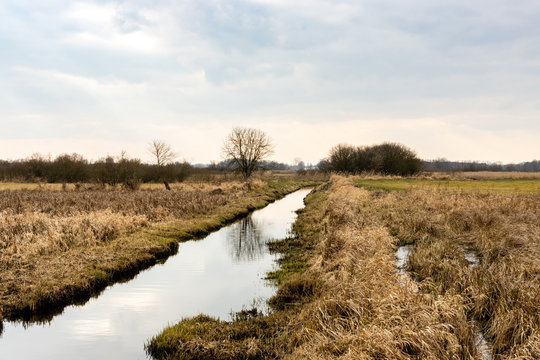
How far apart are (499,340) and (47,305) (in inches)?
400

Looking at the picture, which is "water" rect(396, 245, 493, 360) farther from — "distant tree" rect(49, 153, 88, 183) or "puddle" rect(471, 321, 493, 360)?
"distant tree" rect(49, 153, 88, 183)

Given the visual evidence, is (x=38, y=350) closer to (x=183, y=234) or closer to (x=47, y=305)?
(x=47, y=305)

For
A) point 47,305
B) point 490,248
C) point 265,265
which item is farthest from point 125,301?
point 490,248

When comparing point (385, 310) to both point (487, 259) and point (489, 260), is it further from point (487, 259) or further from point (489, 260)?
point (489, 260)

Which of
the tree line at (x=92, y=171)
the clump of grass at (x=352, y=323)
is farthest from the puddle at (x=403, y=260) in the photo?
the tree line at (x=92, y=171)

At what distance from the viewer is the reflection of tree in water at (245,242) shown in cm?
1478

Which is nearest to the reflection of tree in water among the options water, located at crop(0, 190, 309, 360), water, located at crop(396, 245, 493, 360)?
water, located at crop(0, 190, 309, 360)

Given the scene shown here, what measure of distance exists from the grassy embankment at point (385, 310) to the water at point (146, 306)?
2.68 feet

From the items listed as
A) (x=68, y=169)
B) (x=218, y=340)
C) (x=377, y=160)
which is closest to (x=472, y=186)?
(x=377, y=160)

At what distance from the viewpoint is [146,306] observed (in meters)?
9.20

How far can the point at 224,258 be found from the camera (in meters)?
14.4

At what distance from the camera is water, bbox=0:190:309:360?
701 centimetres

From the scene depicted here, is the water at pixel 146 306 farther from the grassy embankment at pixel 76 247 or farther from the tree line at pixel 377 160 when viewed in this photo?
the tree line at pixel 377 160

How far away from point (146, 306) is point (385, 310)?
6.28 m
